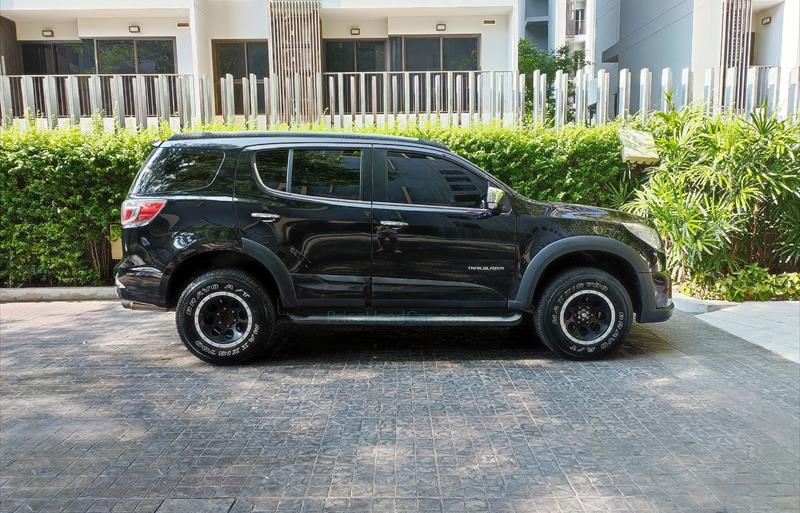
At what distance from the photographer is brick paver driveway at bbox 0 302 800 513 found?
11.5 ft

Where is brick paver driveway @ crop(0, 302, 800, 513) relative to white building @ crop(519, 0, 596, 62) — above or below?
below

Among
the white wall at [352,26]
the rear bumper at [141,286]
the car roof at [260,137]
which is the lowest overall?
the rear bumper at [141,286]

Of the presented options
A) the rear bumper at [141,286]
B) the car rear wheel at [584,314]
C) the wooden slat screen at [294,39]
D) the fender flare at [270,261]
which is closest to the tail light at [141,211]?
the rear bumper at [141,286]

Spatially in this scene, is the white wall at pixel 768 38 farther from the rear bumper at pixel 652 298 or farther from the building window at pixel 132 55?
the building window at pixel 132 55

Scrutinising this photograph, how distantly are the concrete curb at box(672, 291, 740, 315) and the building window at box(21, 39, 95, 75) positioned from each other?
15.5 meters

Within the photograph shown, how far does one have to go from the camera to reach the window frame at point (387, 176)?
237 inches

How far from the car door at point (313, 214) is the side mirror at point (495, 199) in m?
1.11

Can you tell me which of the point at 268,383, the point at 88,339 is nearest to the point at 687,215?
the point at 268,383

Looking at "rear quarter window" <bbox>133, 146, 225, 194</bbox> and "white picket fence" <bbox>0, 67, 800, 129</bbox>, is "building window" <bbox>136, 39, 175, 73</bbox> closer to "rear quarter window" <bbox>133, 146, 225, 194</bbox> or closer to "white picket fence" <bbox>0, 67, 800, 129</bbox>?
"white picket fence" <bbox>0, 67, 800, 129</bbox>

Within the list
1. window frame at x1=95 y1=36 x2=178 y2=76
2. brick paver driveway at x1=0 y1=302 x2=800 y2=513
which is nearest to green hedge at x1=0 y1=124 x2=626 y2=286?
brick paver driveway at x1=0 y1=302 x2=800 y2=513

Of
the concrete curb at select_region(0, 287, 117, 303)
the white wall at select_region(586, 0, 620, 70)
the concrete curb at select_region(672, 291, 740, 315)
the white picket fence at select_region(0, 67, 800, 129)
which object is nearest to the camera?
the concrete curb at select_region(672, 291, 740, 315)

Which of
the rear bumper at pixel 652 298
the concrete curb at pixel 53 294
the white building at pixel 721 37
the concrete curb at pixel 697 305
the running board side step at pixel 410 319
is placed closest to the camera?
the running board side step at pixel 410 319

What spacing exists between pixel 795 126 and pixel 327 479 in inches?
327

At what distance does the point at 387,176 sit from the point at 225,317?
200cm
